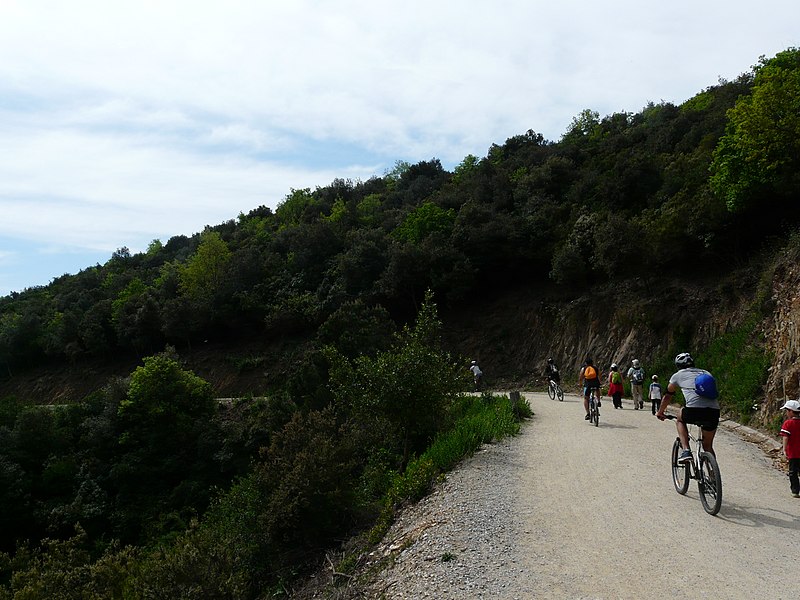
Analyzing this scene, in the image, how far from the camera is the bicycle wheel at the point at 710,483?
23.4 ft

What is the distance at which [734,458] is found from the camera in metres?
10.5

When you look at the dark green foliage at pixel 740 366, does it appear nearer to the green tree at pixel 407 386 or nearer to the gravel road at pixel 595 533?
the gravel road at pixel 595 533

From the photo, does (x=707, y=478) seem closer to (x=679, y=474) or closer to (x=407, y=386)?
(x=679, y=474)

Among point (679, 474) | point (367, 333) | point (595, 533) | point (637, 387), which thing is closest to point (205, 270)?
point (367, 333)

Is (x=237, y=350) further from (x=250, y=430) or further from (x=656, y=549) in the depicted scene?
(x=656, y=549)

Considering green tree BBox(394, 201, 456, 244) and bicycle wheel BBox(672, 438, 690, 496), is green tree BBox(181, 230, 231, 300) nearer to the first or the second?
green tree BBox(394, 201, 456, 244)

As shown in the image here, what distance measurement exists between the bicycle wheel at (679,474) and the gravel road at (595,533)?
16 centimetres

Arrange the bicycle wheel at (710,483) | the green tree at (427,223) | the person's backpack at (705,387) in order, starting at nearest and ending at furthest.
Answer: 1. the bicycle wheel at (710,483)
2. the person's backpack at (705,387)
3. the green tree at (427,223)

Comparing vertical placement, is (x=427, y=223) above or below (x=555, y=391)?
above

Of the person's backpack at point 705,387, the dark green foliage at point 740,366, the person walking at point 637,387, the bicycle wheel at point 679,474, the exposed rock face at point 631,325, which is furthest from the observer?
the person walking at point 637,387

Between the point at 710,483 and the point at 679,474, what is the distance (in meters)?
1.18

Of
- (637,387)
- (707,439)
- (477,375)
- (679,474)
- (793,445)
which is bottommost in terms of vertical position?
(477,375)

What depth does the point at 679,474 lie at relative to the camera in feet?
27.8

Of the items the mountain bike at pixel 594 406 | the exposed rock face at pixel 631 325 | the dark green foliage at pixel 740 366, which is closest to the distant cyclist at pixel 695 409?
the exposed rock face at pixel 631 325
